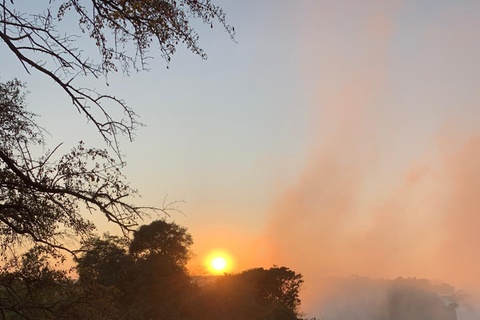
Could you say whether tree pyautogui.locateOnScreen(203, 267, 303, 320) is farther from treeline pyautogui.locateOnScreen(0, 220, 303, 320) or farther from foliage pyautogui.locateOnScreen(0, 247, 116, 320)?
foliage pyautogui.locateOnScreen(0, 247, 116, 320)

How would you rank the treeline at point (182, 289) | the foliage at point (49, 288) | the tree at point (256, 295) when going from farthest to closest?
the tree at point (256, 295) < the treeline at point (182, 289) < the foliage at point (49, 288)

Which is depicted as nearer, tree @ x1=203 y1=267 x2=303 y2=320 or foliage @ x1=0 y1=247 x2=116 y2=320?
foliage @ x1=0 y1=247 x2=116 y2=320

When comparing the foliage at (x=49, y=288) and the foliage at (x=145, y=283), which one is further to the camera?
the foliage at (x=145, y=283)

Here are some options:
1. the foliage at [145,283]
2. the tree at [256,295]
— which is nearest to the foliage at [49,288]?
the foliage at [145,283]

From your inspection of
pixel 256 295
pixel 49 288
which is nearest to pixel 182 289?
pixel 256 295

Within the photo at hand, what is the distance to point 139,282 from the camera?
3250 centimetres

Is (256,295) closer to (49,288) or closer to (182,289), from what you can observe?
(182,289)

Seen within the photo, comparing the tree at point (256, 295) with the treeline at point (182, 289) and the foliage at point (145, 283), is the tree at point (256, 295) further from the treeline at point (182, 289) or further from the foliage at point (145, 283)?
the foliage at point (145, 283)

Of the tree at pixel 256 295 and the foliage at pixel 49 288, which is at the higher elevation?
the tree at pixel 256 295

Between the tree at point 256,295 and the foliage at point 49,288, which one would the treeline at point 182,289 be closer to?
the tree at point 256,295

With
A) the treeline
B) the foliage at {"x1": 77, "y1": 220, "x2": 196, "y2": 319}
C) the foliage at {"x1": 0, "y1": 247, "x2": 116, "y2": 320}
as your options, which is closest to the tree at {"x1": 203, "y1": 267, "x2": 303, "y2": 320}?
the treeline

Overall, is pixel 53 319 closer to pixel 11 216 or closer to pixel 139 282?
pixel 11 216

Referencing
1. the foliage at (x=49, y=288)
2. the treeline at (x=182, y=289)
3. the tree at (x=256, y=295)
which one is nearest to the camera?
the foliage at (x=49, y=288)

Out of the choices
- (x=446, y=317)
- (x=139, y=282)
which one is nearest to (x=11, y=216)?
(x=139, y=282)
